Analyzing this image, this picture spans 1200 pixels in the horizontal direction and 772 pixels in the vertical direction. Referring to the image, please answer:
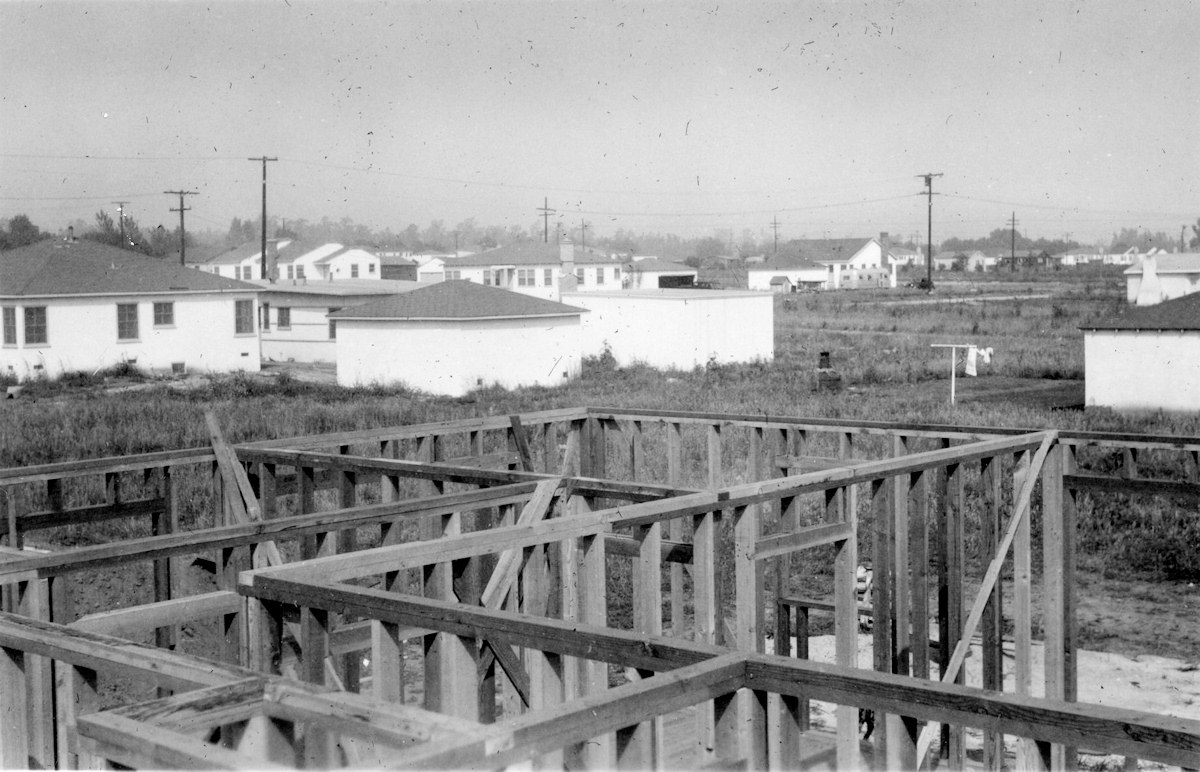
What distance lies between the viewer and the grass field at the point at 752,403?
63.6 ft

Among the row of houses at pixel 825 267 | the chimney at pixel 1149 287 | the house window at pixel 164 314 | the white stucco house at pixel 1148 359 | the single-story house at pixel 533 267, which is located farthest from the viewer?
the row of houses at pixel 825 267

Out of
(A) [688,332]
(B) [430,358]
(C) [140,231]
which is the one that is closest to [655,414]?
(B) [430,358]

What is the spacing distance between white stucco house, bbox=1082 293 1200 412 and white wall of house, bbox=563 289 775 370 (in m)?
16.1

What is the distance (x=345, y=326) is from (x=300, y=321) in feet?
37.1

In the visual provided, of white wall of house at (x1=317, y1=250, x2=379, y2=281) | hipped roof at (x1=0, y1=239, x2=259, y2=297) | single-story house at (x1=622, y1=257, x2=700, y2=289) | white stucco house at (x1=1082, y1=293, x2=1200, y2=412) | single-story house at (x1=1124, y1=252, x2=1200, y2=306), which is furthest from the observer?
single-story house at (x1=622, y1=257, x2=700, y2=289)

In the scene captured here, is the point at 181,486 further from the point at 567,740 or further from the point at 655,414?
the point at 567,740

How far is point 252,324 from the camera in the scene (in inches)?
1852

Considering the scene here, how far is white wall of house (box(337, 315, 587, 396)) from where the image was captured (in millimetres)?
39656

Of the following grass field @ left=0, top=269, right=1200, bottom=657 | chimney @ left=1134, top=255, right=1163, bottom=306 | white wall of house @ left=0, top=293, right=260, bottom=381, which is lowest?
grass field @ left=0, top=269, right=1200, bottom=657

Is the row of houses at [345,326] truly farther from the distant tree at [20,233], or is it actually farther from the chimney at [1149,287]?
the distant tree at [20,233]

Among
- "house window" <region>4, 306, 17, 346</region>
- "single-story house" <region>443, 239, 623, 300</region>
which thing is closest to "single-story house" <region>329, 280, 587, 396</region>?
"house window" <region>4, 306, 17, 346</region>

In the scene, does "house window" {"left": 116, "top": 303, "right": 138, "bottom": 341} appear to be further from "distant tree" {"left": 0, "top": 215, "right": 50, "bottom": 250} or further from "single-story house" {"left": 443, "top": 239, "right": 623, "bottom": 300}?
"distant tree" {"left": 0, "top": 215, "right": 50, "bottom": 250}

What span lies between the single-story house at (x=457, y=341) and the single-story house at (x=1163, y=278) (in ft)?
130

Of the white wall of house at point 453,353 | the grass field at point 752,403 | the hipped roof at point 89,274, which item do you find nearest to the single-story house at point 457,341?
the white wall of house at point 453,353
